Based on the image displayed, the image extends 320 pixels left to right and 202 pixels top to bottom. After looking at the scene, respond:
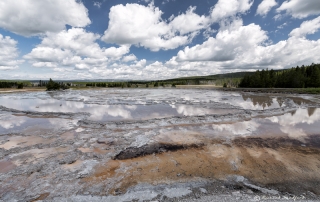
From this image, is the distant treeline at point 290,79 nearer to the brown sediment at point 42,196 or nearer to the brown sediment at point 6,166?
the brown sediment at point 42,196

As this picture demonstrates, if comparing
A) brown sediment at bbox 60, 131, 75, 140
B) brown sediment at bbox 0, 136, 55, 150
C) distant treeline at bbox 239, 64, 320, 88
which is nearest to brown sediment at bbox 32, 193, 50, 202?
brown sediment at bbox 0, 136, 55, 150

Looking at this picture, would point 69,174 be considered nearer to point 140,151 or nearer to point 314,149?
point 140,151

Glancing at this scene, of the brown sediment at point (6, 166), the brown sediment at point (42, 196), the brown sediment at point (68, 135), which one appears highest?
the brown sediment at point (68, 135)

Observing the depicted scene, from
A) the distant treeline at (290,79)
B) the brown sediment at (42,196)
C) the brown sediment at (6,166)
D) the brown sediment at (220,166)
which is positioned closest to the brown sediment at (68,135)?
the brown sediment at (6,166)

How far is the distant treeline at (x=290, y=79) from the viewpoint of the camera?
50.6 m

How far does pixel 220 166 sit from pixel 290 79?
63401 mm

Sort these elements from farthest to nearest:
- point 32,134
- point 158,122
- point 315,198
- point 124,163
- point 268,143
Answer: point 158,122 < point 32,134 < point 268,143 < point 124,163 < point 315,198

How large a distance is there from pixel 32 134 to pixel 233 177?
1238 cm

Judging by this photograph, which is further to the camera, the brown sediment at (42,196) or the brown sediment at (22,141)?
the brown sediment at (22,141)

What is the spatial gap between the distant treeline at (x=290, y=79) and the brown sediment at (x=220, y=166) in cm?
5721

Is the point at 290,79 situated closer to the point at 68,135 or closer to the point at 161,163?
the point at 161,163

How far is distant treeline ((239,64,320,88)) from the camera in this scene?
50.6 metres

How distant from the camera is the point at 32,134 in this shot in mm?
11195

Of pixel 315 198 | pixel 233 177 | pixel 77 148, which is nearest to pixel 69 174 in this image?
pixel 77 148
